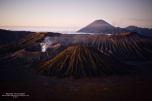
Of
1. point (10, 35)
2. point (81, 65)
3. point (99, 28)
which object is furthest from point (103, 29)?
point (81, 65)

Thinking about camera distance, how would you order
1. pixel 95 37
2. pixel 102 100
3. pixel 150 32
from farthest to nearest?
1. pixel 150 32
2. pixel 95 37
3. pixel 102 100

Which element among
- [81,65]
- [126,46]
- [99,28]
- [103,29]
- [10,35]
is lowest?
[81,65]

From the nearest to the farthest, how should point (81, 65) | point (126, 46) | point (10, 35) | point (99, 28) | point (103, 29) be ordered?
1. point (81, 65)
2. point (126, 46)
3. point (10, 35)
4. point (103, 29)
5. point (99, 28)

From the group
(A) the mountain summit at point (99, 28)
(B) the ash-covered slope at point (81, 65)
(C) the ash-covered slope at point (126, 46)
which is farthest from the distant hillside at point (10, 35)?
(A) the mountain summit at point (99, 28)

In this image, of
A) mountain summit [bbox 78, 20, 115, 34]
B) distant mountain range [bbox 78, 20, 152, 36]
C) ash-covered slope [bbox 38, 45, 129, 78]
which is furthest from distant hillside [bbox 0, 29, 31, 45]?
mountain summit [bbox 78, 20, 115, 34]

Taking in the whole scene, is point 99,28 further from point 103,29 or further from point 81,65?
point 81,65

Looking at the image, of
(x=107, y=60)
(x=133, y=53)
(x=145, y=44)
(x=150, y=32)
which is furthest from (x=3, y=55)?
(x=150, y=32)

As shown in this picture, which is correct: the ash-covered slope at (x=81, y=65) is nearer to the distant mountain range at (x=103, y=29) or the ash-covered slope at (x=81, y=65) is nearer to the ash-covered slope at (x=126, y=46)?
the ash-covered slope at (x=126, y=46)

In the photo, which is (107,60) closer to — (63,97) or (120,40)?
(63,97)
